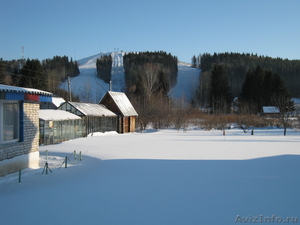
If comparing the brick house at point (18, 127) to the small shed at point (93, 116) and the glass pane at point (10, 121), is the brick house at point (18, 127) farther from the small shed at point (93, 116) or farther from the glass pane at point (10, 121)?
the small shed at point (93, 116)

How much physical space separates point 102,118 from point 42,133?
942cm

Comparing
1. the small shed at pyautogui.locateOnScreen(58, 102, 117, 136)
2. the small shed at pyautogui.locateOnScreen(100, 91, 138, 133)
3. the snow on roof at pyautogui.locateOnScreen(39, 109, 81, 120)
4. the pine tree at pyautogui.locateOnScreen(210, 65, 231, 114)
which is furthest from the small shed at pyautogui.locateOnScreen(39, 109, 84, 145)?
the pine tree at pyautogui.locateOnScreen(210, 65, 231, 114)

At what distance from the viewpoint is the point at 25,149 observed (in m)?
9.74

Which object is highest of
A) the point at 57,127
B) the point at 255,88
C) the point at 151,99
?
the point at 255,88

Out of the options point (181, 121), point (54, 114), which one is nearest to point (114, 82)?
point (181, 121)

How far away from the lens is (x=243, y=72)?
81.1 metres

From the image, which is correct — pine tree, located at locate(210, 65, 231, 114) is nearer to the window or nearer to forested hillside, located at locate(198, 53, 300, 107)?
forested hillside, located at locate(198, 53, 300, 107)

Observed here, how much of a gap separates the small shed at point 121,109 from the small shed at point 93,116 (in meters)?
1.03

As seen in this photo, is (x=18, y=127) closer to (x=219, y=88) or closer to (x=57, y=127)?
(x=57, y=127)

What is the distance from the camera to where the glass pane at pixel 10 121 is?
29.0 ft

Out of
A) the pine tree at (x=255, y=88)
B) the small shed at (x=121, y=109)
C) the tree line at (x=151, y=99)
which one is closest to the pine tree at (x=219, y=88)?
the pine tree at (x=255, y=88)

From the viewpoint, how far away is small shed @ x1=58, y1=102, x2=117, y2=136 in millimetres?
24703

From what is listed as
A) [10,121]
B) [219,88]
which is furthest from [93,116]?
[219,88]

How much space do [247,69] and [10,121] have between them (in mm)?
81362
